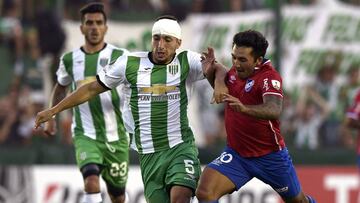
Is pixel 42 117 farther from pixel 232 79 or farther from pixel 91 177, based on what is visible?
pixel 91 177

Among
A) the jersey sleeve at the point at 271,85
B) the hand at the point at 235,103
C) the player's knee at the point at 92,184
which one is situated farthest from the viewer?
the player's knee at the point at 92,184

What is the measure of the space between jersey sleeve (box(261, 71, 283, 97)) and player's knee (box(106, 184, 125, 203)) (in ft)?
10.7

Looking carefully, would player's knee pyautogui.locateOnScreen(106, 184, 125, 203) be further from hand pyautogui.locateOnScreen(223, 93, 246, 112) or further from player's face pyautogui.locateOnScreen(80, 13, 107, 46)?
hand pyautogui.locateOnScreen(223, 93, 246, 112)

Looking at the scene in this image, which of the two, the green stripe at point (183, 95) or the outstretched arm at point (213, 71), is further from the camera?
the green stripe at point (183, 95)

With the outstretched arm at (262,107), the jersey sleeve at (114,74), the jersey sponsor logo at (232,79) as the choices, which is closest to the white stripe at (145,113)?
the jersey sleeve at (114,74)

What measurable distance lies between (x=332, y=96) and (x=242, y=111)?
846cm

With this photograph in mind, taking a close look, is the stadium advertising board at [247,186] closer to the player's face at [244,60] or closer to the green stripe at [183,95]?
the green stripe at [183,95]

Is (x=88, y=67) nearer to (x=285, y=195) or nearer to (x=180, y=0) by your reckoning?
(x=285, y=195)

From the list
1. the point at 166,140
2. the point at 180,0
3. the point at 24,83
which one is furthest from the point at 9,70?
the point at 166,140

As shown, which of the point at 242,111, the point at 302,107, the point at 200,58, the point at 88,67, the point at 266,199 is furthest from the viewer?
the point at 302,107

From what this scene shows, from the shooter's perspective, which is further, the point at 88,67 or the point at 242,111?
the point at 88,67

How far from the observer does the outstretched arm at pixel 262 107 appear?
8648 mm

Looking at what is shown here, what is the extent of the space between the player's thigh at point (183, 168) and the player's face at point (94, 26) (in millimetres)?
2244

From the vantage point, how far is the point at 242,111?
8.67 m
